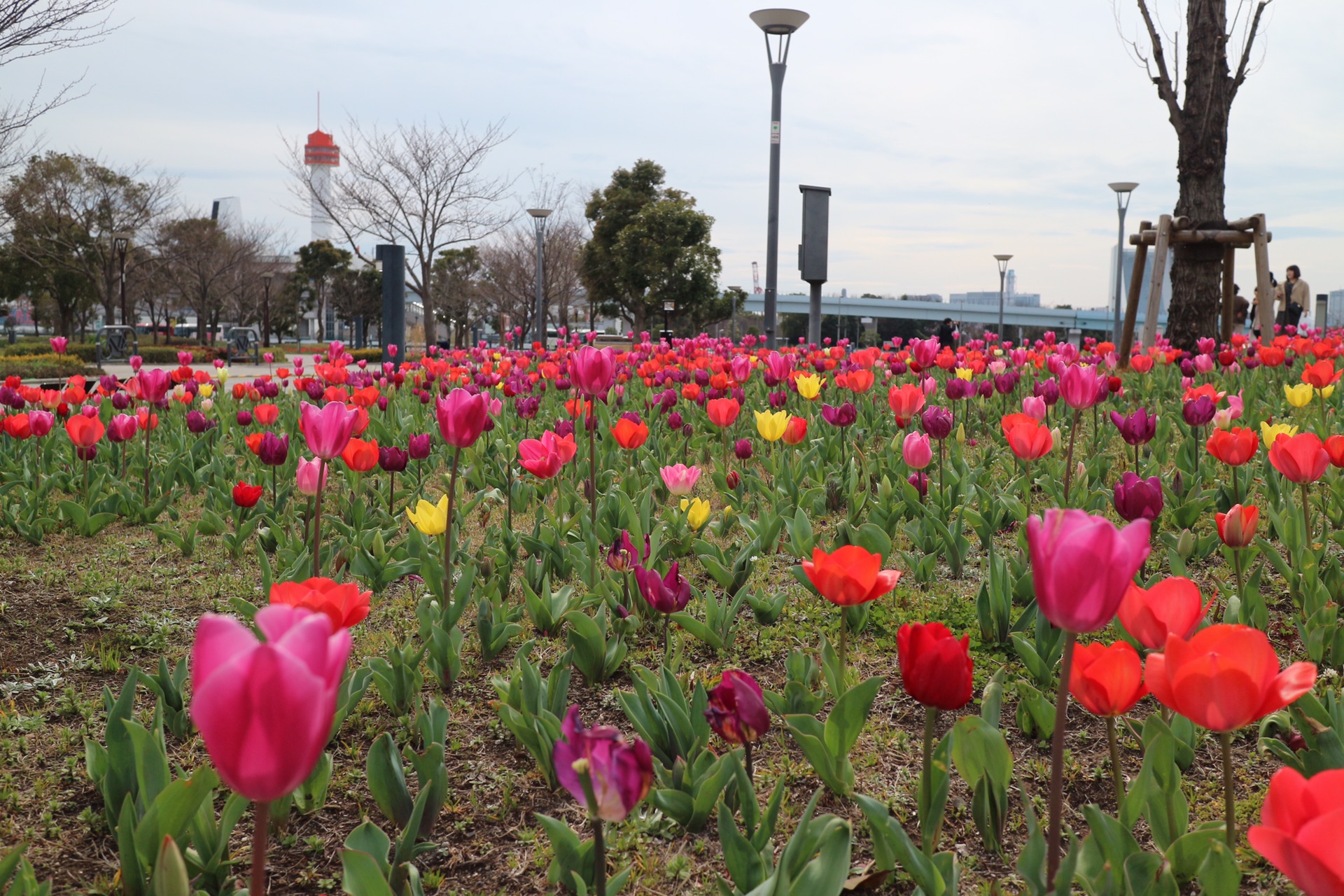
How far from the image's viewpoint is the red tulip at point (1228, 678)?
3.86ft

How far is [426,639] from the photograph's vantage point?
98.6 inches

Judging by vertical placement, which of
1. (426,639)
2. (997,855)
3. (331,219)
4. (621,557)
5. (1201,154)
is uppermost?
(331,219)

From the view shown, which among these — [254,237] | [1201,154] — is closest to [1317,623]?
[1201,154]

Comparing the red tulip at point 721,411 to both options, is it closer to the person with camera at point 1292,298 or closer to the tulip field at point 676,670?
the tulip field at point 676,670

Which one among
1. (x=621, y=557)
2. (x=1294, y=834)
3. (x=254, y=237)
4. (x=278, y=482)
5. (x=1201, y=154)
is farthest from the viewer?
(x=254, y=237)

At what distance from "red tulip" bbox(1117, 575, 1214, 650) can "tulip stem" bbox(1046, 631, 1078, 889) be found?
148mm

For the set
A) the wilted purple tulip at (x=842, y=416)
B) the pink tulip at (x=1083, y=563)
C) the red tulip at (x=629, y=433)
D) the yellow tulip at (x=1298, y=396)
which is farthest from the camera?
the wilted purple tulip at (x=842, y=416)

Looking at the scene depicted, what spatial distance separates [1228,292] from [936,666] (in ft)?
32.4

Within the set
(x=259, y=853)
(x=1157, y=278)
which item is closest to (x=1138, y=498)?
(x=259, y=853)

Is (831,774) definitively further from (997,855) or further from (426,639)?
(426,639)

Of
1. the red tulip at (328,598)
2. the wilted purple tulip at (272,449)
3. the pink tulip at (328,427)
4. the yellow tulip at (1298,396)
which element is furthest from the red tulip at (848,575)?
the yellow tulip at (1298,396)

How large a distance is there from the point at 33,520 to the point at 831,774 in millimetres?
3775

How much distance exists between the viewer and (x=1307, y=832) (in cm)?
85

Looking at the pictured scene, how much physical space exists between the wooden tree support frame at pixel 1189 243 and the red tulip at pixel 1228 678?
8.32 m
